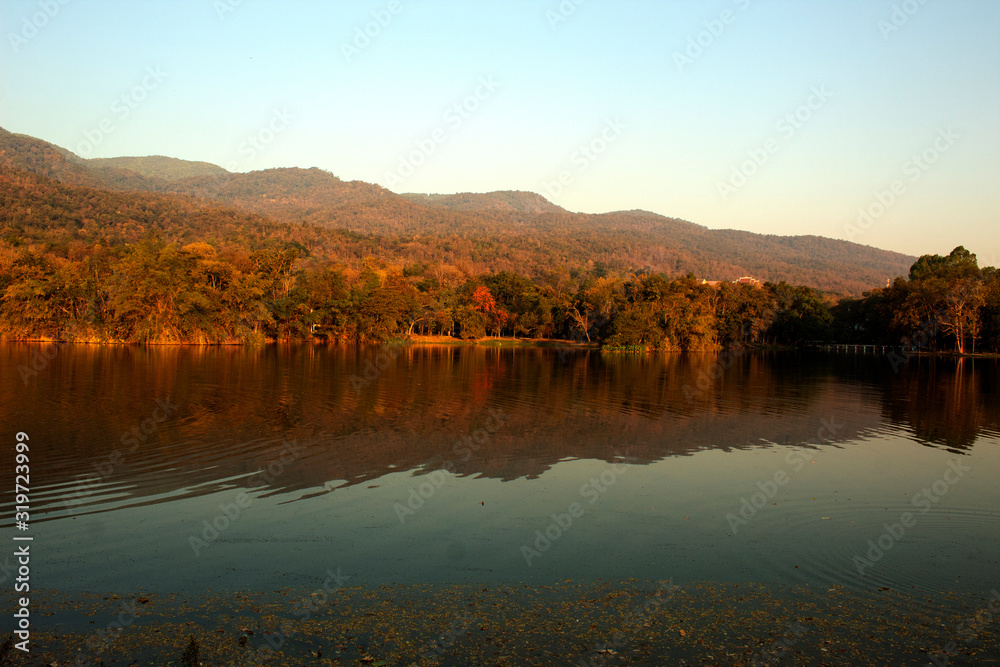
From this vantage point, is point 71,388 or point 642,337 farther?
point 642,337

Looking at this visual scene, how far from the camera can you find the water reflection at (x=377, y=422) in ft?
35.3

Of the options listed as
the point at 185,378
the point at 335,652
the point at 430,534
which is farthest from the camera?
the point at 185,378

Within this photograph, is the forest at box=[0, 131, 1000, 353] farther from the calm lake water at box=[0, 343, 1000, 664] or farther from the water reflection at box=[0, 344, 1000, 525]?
the calm lake water at box=[0, 343, 1000, 664]

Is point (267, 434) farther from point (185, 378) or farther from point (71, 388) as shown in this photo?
point (185, 378)

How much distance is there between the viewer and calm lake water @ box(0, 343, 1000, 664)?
6.99 meters

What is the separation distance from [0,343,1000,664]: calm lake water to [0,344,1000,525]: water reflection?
0.09 meters

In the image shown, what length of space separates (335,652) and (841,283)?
694ft

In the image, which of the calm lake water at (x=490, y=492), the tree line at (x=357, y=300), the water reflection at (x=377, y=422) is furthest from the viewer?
the tree line at (x=357, y=300)

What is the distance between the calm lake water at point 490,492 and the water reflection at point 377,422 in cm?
9

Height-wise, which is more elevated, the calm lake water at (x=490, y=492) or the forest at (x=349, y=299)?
the forest at (x=349, y=299)

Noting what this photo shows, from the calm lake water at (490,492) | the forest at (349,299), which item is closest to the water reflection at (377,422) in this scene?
the calm lake water at (490,492)

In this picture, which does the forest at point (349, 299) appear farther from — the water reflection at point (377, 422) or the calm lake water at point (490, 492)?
the calm lake water at point (490, 492)

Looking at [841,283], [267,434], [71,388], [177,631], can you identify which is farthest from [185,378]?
[841,283]

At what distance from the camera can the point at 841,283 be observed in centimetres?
18850
